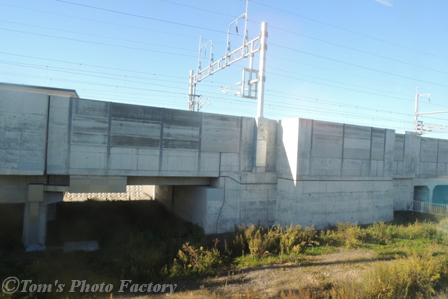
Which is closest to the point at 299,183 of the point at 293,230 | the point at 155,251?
the point at 293,230

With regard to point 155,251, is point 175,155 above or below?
above

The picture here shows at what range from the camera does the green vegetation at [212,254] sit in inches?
292

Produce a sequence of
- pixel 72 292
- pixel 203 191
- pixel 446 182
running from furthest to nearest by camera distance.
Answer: pixel 446 182
pixel 203 191
pixel 72 292

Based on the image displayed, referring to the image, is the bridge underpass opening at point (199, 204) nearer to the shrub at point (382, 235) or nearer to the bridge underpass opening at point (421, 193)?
the shrub at point (382, 235)

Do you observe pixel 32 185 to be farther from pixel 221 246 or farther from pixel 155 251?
pixel 221 246

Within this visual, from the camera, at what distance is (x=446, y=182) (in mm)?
21484

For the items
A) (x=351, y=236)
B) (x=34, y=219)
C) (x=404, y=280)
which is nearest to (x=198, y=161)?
(x=34, y=219)

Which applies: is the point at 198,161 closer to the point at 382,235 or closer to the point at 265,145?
the point at 265,145

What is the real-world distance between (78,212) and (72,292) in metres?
9.72

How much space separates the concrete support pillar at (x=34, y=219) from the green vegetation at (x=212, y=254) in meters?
0.46

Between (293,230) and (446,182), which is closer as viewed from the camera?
(293,230)

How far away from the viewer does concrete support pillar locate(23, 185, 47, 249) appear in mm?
11305

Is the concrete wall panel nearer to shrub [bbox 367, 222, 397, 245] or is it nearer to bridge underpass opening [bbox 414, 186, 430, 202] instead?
shrub [bbox 367, 222, 397, 245]

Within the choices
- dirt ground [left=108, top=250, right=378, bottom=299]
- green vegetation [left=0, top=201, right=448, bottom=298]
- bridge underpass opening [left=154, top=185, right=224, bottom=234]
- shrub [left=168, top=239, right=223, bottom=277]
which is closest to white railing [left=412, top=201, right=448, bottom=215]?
green vegetation [left=0, top=201, right=448, bottom=298]
